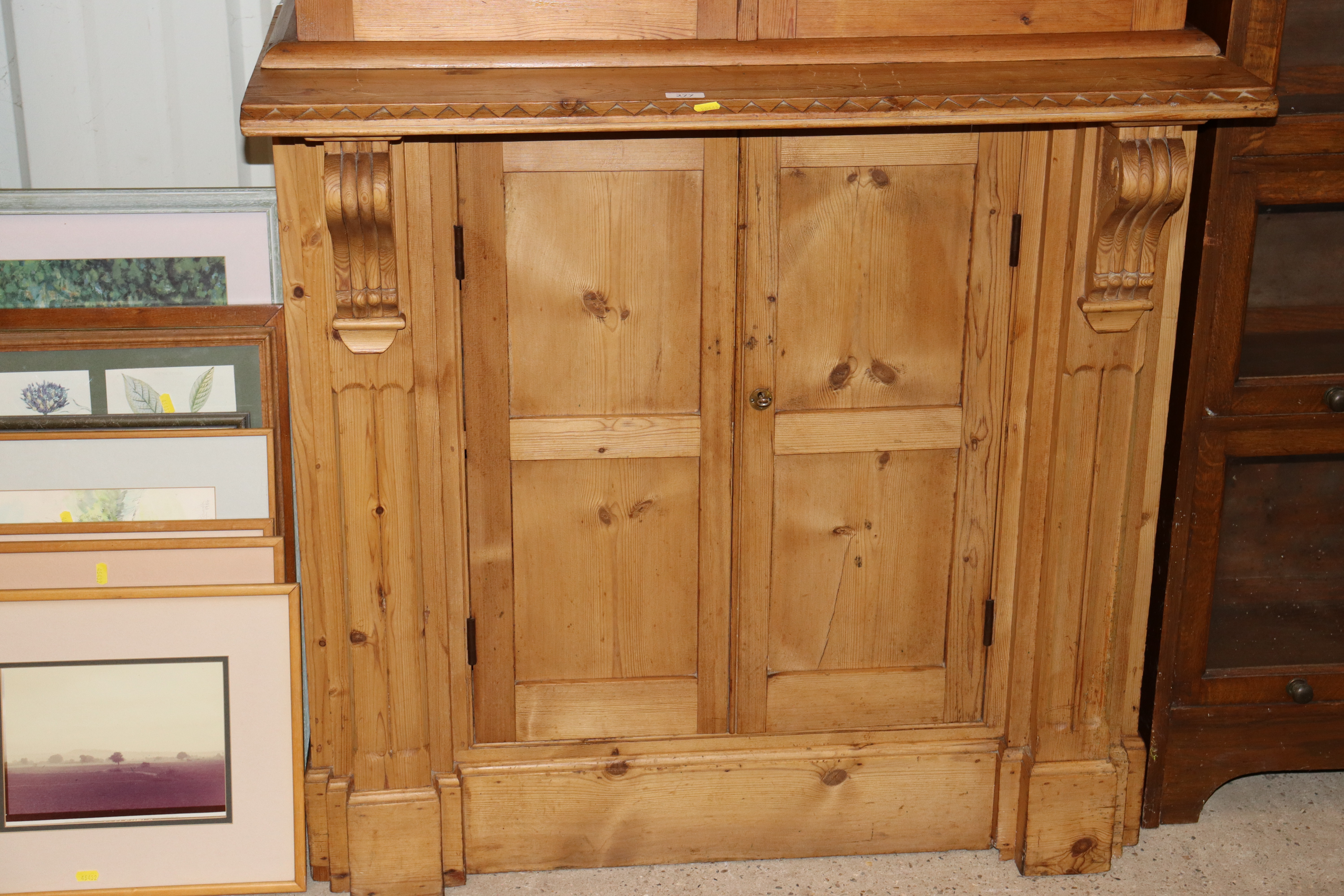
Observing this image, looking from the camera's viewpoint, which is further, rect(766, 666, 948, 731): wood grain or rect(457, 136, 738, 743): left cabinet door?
rect(766, 666, 948, 731): wood grain

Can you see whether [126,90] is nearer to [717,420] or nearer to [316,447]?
[316,447]

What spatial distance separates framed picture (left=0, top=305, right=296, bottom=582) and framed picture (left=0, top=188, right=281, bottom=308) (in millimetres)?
35

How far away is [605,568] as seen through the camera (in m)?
2.57

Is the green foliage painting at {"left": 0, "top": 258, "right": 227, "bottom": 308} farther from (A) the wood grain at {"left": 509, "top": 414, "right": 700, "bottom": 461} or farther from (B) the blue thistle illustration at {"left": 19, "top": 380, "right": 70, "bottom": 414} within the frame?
(A) the wood grain at {"left": 509, "top": 414, "right": 700, "bottom": 461}

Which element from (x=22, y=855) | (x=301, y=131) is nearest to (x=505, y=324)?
(x=301, y=131)

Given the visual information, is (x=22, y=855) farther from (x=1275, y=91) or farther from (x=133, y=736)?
(x=1275, y=91)

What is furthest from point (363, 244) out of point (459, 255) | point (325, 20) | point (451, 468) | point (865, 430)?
point (865, 430)

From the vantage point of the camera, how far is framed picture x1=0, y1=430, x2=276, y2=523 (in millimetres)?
2547

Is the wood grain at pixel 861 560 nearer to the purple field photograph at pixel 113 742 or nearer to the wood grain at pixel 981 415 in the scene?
the wood grain at pixel 981 415

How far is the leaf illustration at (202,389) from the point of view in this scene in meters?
2.59

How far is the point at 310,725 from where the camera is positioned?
8.81ft

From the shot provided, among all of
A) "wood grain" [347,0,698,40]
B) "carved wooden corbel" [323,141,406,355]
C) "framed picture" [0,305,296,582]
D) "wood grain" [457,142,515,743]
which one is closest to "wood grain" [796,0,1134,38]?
"wood grain" [347,0,698,40]

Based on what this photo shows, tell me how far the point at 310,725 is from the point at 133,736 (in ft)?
1.11

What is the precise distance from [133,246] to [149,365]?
233 millimetres
